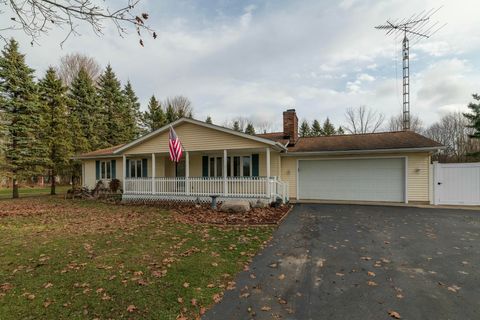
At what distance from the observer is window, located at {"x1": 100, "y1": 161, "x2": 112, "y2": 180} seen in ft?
57.3

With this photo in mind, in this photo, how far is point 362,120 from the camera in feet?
112

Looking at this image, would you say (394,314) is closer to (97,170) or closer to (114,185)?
(114,185)

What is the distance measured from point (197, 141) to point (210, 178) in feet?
6.75

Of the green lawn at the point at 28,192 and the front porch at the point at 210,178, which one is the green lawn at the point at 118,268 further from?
the green lawn at the point at 28,192

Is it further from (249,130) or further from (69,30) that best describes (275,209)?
(249,130)

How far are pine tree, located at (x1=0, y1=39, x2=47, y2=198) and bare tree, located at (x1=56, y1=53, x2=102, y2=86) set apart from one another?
17353mm

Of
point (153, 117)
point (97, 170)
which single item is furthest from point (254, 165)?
point (153, 117)

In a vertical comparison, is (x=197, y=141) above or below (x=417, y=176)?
above

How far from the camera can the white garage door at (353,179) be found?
12.1 m

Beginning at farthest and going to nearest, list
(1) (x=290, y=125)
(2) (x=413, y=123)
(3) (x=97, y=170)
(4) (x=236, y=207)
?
1. (2) (x=413, y=123)
2. (3) (x=97, y=170)
3. (1) (x=290, y=125)
4. (4) (x=236, y=207)

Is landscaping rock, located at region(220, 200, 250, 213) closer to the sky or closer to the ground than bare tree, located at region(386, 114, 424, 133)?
closer to the ground

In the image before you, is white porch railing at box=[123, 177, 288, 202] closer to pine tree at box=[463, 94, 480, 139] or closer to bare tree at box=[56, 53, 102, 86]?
pine tree at box=[463, 94, 480, 139]

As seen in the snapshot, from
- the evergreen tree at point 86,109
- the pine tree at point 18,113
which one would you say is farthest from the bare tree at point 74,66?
the pine tree at point 18,113

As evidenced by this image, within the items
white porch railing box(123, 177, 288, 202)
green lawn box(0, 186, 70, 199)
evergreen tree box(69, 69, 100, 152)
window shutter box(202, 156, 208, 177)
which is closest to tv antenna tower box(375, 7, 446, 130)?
white porch railing box(123, 177, 288, 202)
